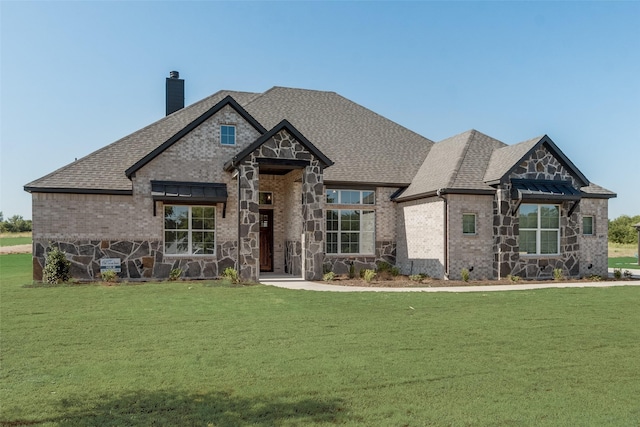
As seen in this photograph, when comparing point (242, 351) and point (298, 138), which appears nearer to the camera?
point (242, 351)

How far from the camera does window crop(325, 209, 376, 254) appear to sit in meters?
21.7

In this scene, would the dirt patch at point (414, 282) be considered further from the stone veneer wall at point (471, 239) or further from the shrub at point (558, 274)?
the stone veneer wall at point (471, 239)

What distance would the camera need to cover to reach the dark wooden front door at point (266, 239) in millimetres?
22266

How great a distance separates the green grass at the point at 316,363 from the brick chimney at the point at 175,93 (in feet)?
46.9

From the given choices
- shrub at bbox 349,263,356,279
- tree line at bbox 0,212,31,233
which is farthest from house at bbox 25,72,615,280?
tree line at bbox 0,212,31,233

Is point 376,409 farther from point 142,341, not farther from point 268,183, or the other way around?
point 268,183

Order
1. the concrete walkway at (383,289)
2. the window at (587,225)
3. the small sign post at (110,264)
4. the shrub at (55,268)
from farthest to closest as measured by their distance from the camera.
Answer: the window at (587,225)
the small sign post at (110,264)
the shrub at (55,268)
the concrete walkway at (383,289)

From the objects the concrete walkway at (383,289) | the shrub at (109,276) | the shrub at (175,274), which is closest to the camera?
the concrete walkway at (383,289)

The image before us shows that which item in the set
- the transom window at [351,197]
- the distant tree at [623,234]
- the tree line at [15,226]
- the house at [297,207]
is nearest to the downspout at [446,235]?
the house at [297,207]

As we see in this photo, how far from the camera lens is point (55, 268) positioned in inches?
685

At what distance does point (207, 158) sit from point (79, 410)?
14.9 meters

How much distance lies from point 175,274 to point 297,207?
5206 millimetres

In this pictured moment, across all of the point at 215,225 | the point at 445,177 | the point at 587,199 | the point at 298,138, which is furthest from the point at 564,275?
the point at 215,225

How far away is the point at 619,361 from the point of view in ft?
25.7
